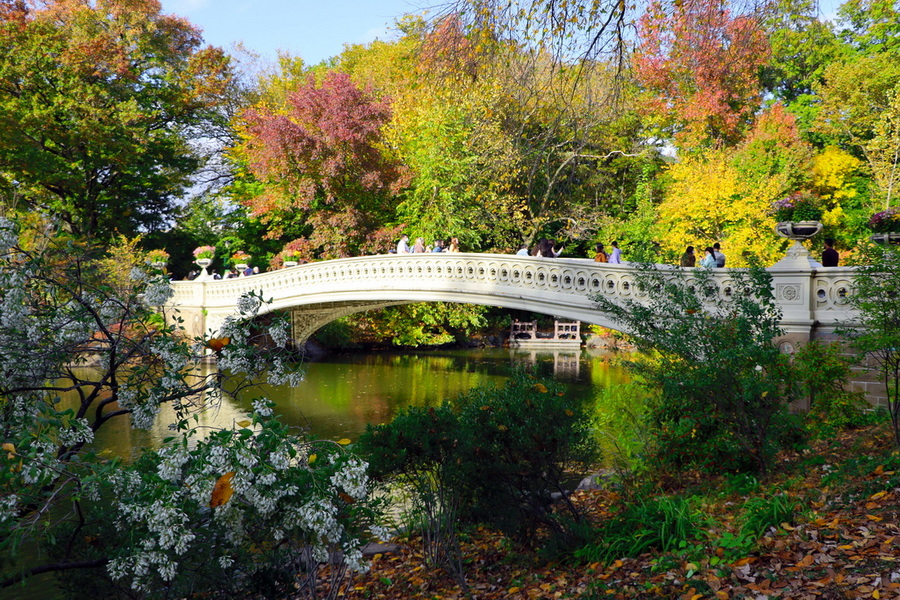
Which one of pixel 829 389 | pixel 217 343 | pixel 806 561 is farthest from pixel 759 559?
pixel 829 389

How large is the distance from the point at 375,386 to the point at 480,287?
4.60 m

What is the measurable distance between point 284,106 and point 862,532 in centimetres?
2180

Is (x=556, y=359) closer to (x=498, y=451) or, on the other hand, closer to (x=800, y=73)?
(x=800, y=73)

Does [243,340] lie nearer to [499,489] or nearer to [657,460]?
[499,489]

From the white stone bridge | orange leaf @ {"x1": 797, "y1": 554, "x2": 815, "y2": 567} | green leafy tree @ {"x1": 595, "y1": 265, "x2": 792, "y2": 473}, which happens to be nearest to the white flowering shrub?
the white stone bridge

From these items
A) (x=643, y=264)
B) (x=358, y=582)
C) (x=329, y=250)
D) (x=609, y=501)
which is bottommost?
(x=358, y=582)

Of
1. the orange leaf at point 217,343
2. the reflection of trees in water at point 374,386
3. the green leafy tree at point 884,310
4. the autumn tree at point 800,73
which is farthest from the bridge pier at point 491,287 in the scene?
the autumn tree at point 800,73

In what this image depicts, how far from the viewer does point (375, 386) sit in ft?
55.6

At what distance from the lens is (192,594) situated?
3773 millimetres

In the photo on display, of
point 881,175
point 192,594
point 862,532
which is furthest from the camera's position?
point 881,175

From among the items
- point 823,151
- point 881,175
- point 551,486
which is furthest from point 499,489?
point 823,151

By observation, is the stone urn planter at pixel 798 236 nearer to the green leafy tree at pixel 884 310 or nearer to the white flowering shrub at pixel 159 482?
the green leafy tree at pixel 884 310

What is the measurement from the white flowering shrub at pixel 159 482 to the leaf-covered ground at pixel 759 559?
4.67 ft

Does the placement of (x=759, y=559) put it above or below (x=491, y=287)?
below
